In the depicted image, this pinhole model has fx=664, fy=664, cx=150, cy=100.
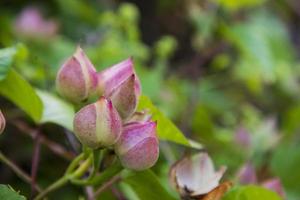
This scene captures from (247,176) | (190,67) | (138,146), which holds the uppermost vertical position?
(138,146)

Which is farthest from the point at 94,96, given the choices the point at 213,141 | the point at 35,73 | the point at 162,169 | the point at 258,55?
the point at 258,55

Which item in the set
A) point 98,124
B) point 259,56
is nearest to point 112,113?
point 98,124

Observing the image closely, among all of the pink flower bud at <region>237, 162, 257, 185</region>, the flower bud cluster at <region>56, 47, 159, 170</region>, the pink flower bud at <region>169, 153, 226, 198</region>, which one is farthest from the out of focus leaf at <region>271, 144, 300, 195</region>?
the flower bud cluster at <region>56, 47, 159, 170</region>

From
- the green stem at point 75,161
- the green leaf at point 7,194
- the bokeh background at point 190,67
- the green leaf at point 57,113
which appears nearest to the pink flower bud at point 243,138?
the bokeh background at point 190,67

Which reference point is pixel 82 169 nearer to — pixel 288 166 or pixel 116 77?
pixel 116 77

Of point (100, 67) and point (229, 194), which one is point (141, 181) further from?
point (100, 67)
